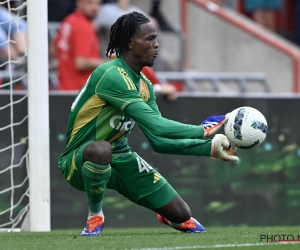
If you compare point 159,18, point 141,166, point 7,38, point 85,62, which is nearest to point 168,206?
point 141,166

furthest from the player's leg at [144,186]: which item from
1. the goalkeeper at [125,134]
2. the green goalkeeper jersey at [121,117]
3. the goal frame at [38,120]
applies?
the goal frame at [38,120]

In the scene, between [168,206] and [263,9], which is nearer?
[168,206]

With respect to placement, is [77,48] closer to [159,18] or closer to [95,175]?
[159,18]

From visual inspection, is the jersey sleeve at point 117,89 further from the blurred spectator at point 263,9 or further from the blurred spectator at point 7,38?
the blurred spectator at point 263,9

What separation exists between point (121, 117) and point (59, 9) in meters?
5.46

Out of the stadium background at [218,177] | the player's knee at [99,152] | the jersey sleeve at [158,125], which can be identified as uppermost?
the jersey sleeve at [158,125]

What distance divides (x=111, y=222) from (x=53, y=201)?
659 mm

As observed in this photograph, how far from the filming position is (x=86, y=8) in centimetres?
1022

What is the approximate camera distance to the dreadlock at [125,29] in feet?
22.3

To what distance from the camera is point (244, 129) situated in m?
6.33

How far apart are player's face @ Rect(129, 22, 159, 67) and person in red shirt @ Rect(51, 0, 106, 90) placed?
3.14 metres

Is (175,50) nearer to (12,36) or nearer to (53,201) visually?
(12,36)

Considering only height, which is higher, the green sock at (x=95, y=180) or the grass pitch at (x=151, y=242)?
the green sock at (x=95, y=180)

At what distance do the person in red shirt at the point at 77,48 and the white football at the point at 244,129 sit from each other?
372cm
